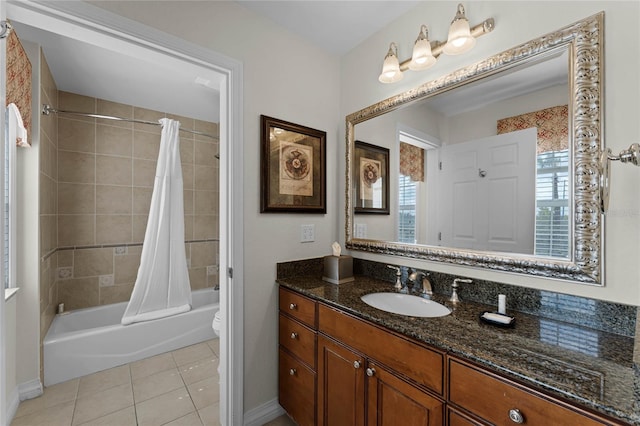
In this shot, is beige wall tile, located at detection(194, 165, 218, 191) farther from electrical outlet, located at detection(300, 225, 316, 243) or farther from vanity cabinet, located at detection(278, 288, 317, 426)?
vanity cabinet, located at detection(278, 288, 317, 426)

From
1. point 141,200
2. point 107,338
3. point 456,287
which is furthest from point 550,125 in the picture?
point 141,200

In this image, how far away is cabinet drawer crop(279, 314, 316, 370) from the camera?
1441mm

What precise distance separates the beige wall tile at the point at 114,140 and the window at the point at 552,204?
11.3 ft

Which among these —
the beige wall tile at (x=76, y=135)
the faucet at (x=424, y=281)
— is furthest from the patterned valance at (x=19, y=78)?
the faucet at (x=424, y=281)

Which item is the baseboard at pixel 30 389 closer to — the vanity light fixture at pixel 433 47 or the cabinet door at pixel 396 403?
the cabinet door at pixel 396 403

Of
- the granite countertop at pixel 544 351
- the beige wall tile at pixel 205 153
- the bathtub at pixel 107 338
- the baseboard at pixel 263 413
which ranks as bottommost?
the baseboard at pixel 263 413

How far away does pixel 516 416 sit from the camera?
716mm

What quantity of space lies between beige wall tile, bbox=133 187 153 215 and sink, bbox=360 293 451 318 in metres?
2.69

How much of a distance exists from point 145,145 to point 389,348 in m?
3.14

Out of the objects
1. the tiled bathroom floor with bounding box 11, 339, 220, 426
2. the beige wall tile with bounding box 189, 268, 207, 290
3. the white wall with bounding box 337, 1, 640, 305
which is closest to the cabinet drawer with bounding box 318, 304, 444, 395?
the white wall with bounding box 337, 1, 640, 305

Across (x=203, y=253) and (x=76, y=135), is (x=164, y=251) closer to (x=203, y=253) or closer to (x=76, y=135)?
(x=203, y=253)

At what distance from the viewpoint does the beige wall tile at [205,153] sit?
3279mm

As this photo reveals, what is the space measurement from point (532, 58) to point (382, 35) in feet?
2.99

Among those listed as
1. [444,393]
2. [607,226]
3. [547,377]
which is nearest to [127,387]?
[444,393]
